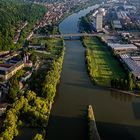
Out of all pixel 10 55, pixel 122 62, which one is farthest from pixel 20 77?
pixel 122 62

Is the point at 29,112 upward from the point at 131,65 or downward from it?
downward

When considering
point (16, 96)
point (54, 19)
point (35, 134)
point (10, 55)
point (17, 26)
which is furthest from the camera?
point (54, 19)

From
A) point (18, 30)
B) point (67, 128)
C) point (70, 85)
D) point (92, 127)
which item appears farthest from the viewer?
point (18, 30)

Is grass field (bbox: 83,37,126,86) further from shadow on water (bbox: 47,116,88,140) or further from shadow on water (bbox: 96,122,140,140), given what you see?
shadow on water (bbox: 96,122,140,140)

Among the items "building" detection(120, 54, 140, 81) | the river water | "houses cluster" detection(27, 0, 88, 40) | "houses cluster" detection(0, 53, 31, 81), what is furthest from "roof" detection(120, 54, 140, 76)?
"houses cluster" detection(27, 0, 88, 40)

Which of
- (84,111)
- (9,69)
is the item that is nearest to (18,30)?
(9,69)

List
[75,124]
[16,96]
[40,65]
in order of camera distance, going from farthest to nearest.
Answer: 1. [40,65]
2. [16,96]
3. [75,124]

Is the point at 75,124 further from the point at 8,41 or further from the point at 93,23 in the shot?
the point at 93,23

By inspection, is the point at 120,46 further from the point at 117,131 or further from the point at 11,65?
the point at 117,131
